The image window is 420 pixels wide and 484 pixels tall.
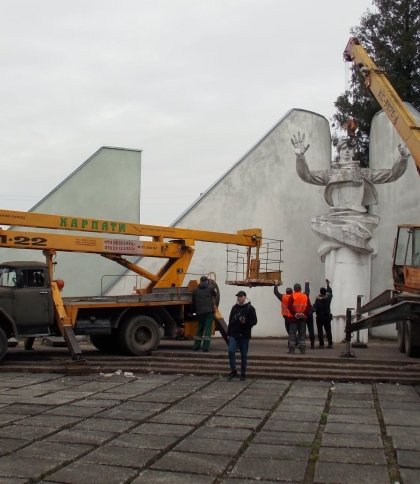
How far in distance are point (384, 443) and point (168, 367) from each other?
19.1 feet

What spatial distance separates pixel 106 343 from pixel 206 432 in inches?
289

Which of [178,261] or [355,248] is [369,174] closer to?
[355,248]

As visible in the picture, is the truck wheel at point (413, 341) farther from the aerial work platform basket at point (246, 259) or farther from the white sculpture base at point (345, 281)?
the aerial work platform basket at point (246, 259)

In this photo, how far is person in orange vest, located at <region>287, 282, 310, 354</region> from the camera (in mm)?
12641

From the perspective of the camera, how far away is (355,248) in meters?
16.9

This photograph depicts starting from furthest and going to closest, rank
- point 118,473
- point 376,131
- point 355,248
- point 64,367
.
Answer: point 376,131 < point 355,248 < point 64,367 < point 118,473

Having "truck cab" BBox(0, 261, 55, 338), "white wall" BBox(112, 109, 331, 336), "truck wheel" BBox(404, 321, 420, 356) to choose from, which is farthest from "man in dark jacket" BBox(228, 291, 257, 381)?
"white wall" BBox(112, 109, 331, 336)

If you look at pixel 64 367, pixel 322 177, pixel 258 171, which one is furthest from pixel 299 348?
pixel 258 171

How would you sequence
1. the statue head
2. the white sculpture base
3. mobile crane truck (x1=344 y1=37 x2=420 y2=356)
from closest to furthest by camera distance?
1. mobile crane truck (x1=344 y1=37 x2=420 y2=356)
2. the white sculpture base
3. the statue head

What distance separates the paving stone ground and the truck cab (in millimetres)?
1800

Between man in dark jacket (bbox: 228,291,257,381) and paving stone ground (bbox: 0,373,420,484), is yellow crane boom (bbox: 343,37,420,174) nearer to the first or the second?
man in dark jacket (bbox: 228,291,257,381)

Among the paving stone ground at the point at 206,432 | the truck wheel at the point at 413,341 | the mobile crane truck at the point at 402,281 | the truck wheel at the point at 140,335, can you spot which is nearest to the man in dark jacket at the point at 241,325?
the paving stone ground at the point at 206,432

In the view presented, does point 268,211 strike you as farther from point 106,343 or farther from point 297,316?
point 106,343

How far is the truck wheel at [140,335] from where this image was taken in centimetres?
1272
